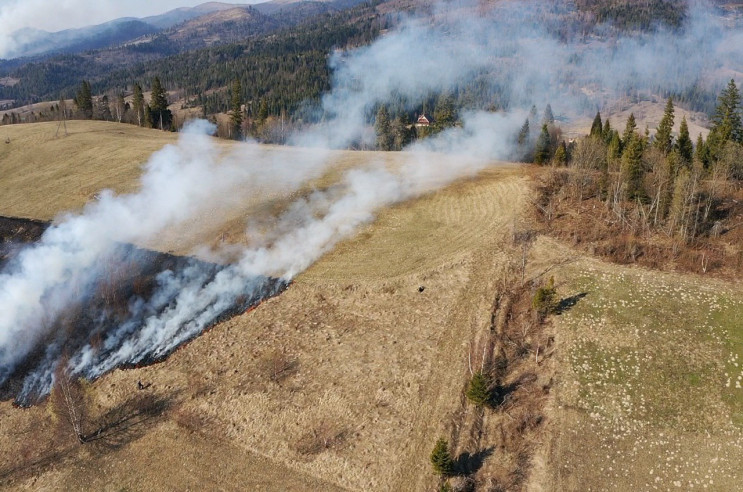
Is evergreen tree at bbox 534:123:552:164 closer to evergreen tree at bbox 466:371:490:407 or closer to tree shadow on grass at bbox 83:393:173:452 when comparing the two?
evergreen tree at bbox 466:371:490:407

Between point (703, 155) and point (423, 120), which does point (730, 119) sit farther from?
point (423, 120)

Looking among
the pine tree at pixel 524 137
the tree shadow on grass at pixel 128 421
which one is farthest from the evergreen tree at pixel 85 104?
the tree shadow on grass at pixel 128 421

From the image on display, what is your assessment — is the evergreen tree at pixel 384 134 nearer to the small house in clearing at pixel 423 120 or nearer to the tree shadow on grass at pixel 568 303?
the small house in clearing at pixel 423 120

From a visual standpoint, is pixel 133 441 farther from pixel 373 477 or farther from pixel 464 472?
pixel 464 472

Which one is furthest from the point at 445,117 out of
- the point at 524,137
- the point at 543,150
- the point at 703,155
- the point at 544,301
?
the point at 544,301

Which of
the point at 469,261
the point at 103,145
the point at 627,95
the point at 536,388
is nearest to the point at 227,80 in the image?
the point at 103,145

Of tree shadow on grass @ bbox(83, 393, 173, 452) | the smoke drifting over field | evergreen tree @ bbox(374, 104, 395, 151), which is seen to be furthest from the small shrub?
evergreen tree @ bbox(374, 104, 395, 151)
